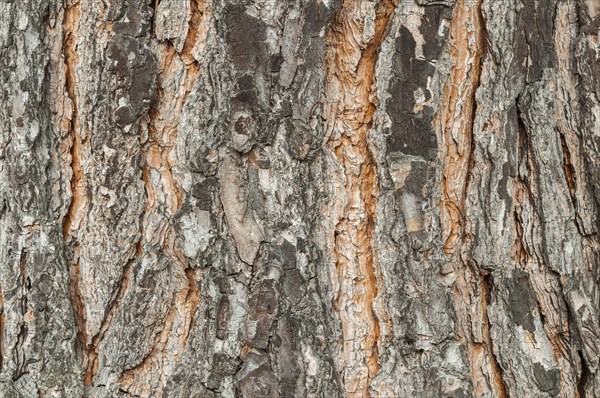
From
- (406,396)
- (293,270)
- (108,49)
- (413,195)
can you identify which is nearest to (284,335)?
(293,270)


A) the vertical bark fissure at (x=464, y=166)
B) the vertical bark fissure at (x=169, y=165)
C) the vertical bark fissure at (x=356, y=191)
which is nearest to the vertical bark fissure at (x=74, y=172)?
the vertical bark fissure at (x=169, y=165)

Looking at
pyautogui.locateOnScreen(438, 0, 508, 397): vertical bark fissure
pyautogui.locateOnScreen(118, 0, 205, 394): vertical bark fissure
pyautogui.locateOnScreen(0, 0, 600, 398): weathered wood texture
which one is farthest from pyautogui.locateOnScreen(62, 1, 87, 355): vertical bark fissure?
pyautogui.locateOnScreen(438, 0, 508, 397): vertical bark fissure

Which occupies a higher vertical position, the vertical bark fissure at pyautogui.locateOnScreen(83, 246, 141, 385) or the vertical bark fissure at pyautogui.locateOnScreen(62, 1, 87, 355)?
the vertical bark fissure at pyautogui.locateOnScreen(62, 1, 87, 355)

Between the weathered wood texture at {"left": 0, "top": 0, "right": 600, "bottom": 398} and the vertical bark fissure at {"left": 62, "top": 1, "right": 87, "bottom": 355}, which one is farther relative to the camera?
the vertical bark fissure at {"left": 62, "top": 1, "right": 87, "bottom": 355}

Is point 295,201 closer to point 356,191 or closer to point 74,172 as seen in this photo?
point 356,191

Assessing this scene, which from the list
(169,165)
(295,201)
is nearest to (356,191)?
(295,201)

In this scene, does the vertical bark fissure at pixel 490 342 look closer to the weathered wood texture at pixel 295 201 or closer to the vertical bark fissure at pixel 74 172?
the weathered wood texture at pixel 295 201

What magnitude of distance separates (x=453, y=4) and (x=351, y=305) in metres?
0.76

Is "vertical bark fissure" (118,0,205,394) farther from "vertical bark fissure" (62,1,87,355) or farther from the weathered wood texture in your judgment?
"vertical bark fissure" (62,1,87,355)

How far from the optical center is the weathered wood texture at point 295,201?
1.65m

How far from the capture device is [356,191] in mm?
1709

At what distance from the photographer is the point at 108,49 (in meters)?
1.70

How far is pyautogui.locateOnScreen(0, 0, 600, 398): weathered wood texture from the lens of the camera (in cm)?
165

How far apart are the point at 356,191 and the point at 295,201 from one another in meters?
0.16
